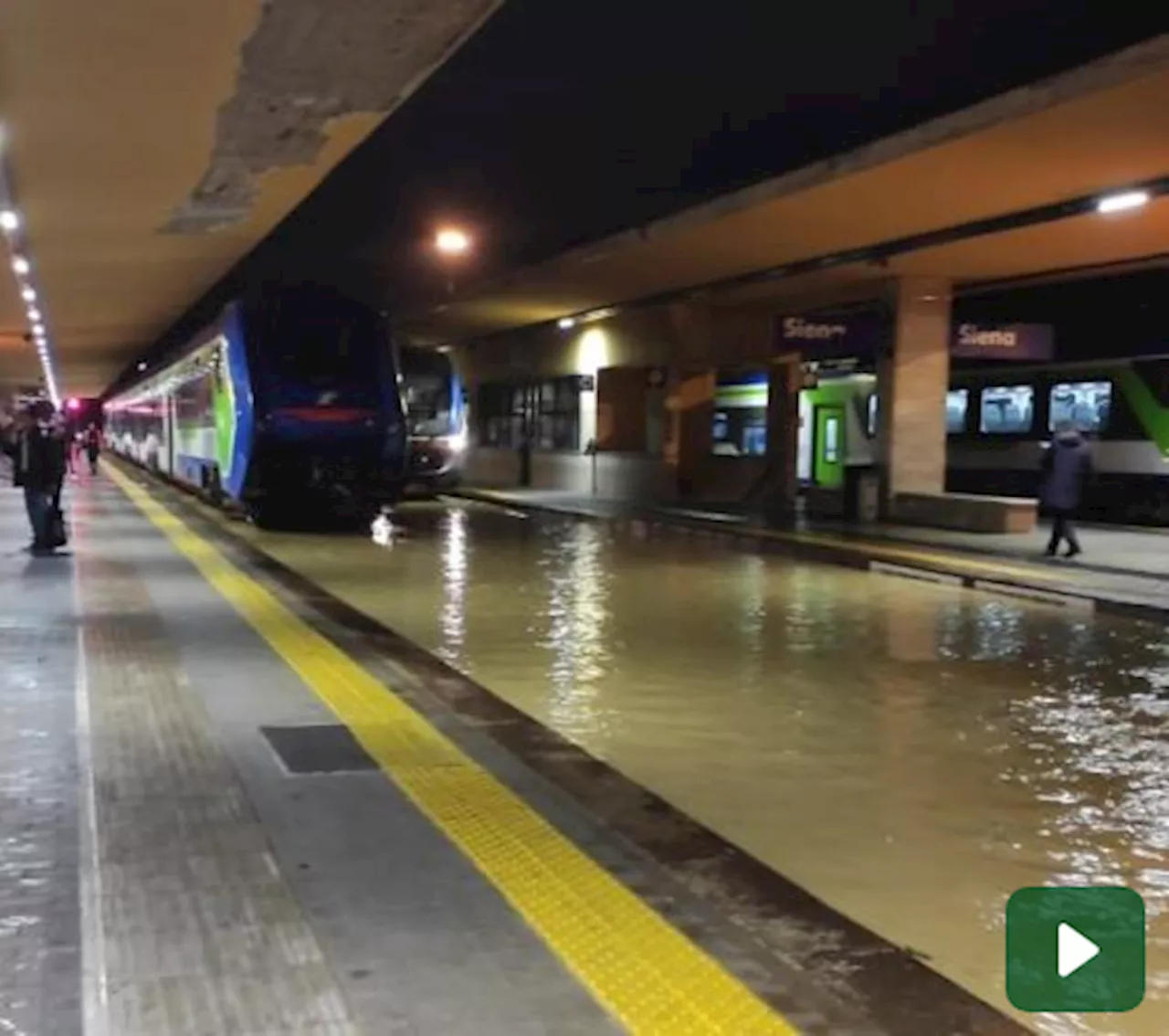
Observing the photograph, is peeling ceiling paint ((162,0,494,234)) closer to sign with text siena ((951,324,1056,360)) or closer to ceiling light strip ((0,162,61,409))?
ceiling light strip ((0,162,61,409))

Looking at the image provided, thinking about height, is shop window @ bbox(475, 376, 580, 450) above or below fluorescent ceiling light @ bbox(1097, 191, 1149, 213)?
below

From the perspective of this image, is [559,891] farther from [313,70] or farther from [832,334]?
[832,334]

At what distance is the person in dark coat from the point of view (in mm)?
17297

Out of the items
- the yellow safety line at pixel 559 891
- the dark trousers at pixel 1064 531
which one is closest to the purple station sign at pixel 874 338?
the dark trousers at pixel 1064 531

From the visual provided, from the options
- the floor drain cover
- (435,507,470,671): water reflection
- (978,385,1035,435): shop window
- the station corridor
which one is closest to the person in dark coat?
the station corridor

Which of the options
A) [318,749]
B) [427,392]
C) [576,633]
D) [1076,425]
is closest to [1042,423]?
[1076,425]

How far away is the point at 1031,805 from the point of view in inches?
247

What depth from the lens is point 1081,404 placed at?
2417 cm

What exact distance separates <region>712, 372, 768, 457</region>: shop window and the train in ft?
4.01

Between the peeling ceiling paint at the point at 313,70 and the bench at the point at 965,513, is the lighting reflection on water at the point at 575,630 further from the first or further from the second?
the bench at the point at 965,513

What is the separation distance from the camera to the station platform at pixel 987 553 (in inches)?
561

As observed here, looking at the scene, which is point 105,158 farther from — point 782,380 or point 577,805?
point 782,380

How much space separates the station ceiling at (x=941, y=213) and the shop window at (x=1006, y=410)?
10.4 feet

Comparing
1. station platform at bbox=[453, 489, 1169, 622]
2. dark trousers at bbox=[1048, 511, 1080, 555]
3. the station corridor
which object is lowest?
station platform at bbox=[453, 489, 1169, 622]
